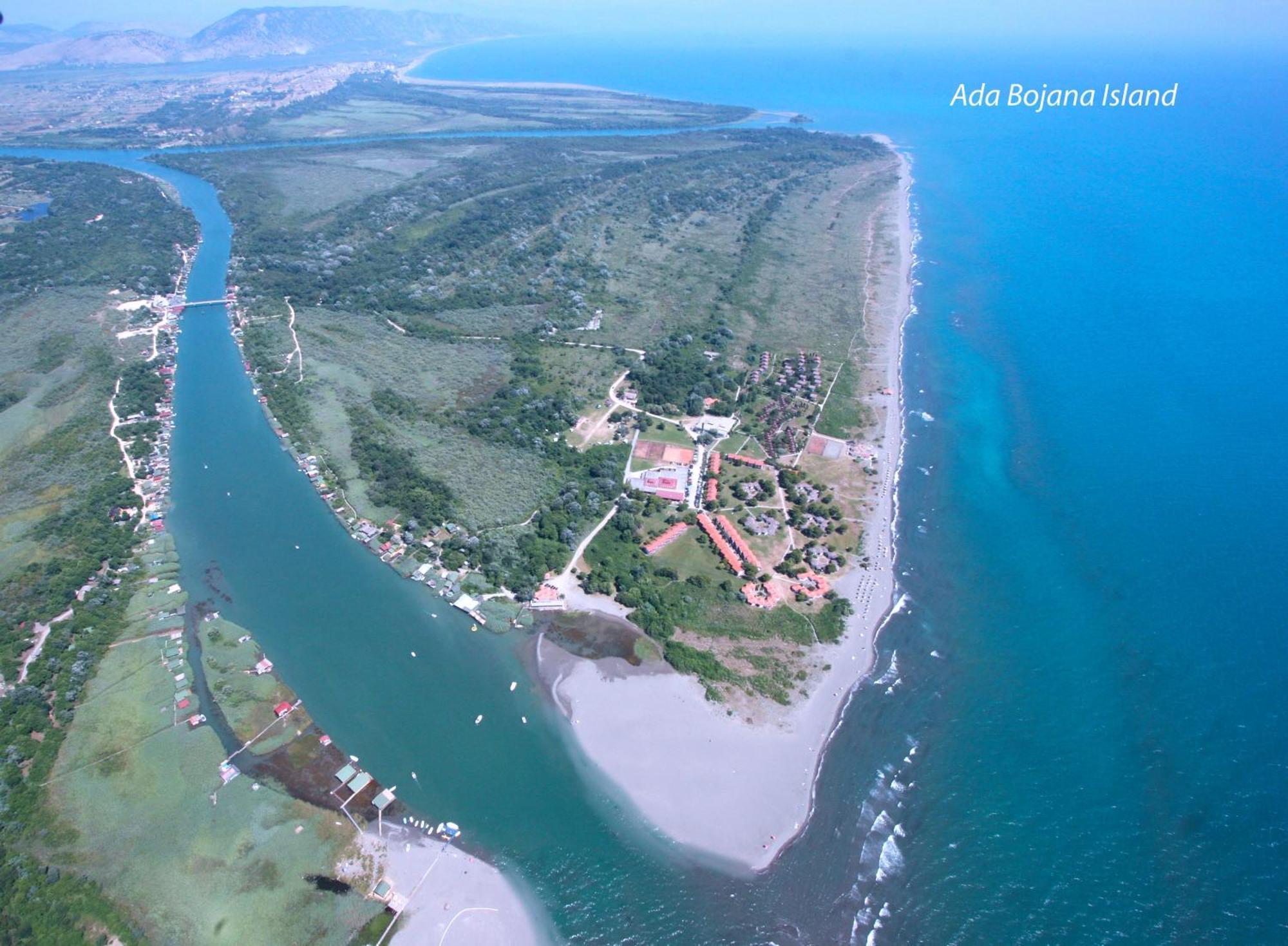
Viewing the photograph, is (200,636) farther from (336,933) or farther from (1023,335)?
(1023,335)

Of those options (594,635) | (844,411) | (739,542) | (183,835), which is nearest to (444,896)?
(183,835)

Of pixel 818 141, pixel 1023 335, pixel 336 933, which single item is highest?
pixel 818 141

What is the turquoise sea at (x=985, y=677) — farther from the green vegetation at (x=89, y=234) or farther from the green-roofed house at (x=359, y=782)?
the green vegetation at (x=89, y=234)

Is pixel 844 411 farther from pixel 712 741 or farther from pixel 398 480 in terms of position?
pixel 398 480

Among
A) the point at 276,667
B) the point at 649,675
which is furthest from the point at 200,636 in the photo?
the point at 649,675

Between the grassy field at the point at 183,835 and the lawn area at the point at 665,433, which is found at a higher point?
the lawn area at the point at 665,433

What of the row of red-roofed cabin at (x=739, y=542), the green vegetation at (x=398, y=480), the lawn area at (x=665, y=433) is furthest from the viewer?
the lawn area at (x=665, y=433)

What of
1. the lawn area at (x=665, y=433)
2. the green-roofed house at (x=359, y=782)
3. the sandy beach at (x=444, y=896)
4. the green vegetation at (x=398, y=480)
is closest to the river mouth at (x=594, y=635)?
the green-roofed house at (x=359, y=782)
